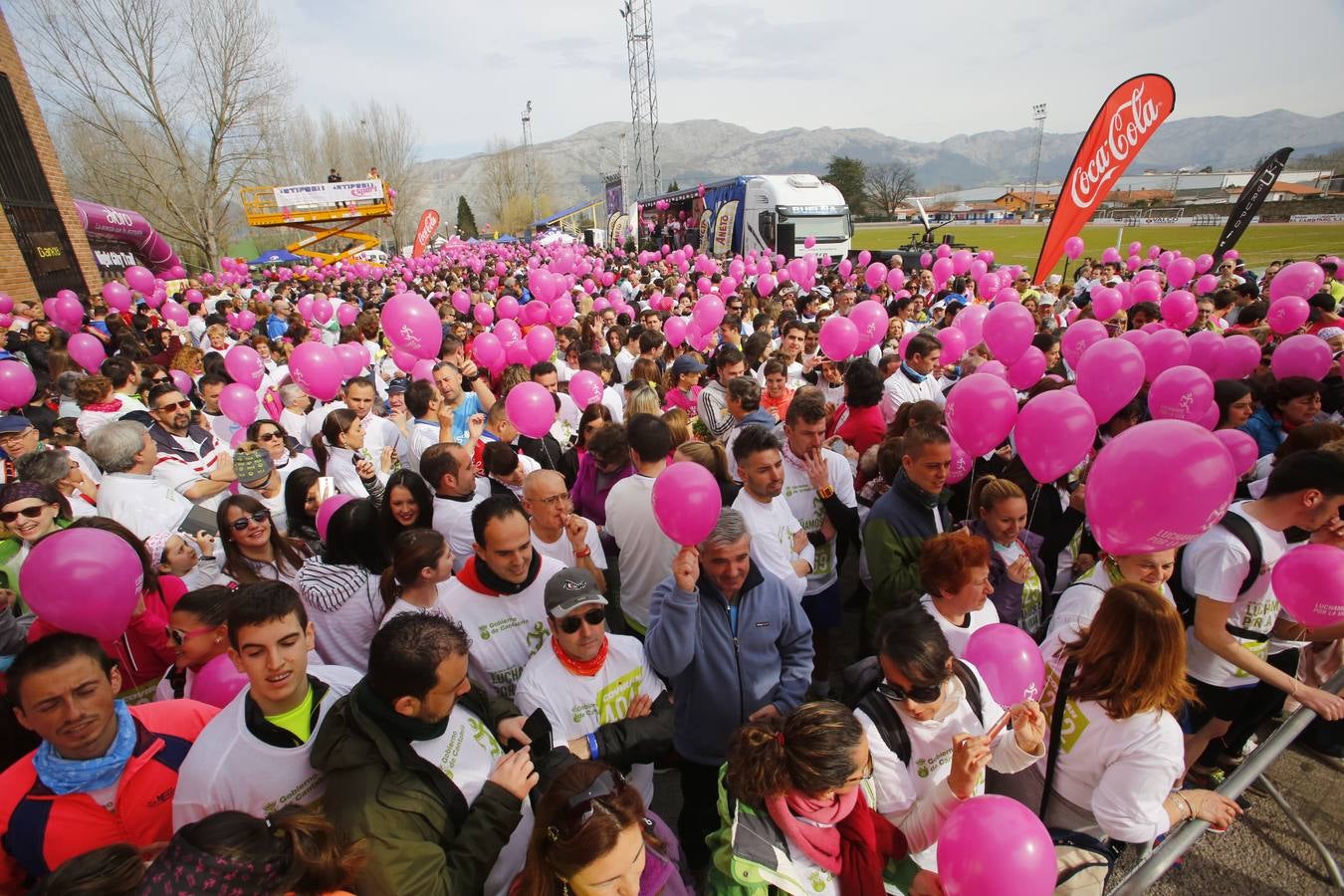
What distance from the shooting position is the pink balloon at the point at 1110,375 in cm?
376

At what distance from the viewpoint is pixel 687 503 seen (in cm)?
233

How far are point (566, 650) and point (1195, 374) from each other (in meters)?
4.07

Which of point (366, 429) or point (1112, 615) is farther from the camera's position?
point (366, 429)

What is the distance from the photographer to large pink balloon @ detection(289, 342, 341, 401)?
4773mm

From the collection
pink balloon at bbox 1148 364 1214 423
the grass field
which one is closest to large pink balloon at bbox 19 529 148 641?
pink balloon at bbox 1148 364 1214 423

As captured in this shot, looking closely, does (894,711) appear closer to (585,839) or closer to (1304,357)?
(585,839)

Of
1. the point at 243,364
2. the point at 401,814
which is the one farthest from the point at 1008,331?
the point at 243,364

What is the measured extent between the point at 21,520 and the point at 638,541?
282 cm

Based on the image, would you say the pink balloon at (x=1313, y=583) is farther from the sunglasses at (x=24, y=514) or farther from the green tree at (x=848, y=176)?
the green tree at (x=848, y=176)

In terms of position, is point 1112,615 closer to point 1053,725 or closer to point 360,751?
point 1053,725

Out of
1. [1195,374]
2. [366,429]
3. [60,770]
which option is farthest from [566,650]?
[1195,374]

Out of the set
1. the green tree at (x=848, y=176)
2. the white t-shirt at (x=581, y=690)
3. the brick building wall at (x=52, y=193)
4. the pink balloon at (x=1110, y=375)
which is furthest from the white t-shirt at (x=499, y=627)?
the green tree at (x=848, y=176)

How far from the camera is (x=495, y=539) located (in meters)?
2.44

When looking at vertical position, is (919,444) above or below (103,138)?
below
